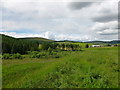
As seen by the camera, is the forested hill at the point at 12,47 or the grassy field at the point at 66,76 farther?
the forested hill at the point at 12,47

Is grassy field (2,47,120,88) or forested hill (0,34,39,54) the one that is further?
forested hill (0,34,39,54)

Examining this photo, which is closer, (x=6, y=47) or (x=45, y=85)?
(x=45, y=85)

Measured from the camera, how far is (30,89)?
6.71m

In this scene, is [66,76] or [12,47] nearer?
[66,76]

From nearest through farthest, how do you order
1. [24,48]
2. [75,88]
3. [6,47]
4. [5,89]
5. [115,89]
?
[115,89] → [75,88] → [5,89] → [6,47] → [24,48]

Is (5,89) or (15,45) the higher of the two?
(15,45)

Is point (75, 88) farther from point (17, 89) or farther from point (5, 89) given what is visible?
point (5, 89)

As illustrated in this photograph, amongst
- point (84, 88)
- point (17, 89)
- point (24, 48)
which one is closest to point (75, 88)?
point (84, 88)

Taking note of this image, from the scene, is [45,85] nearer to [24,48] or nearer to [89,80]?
[89,80]

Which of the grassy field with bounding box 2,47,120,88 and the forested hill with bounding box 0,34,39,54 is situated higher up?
the forested hill with bounding box 0,34,39,54

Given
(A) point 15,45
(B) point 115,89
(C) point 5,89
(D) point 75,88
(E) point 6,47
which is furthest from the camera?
(A) point 15,45

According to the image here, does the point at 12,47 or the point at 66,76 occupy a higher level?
the point at 12,47

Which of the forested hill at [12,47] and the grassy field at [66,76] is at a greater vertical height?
the forested hill at [12,47]

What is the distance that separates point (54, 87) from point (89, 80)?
8.72 ft
